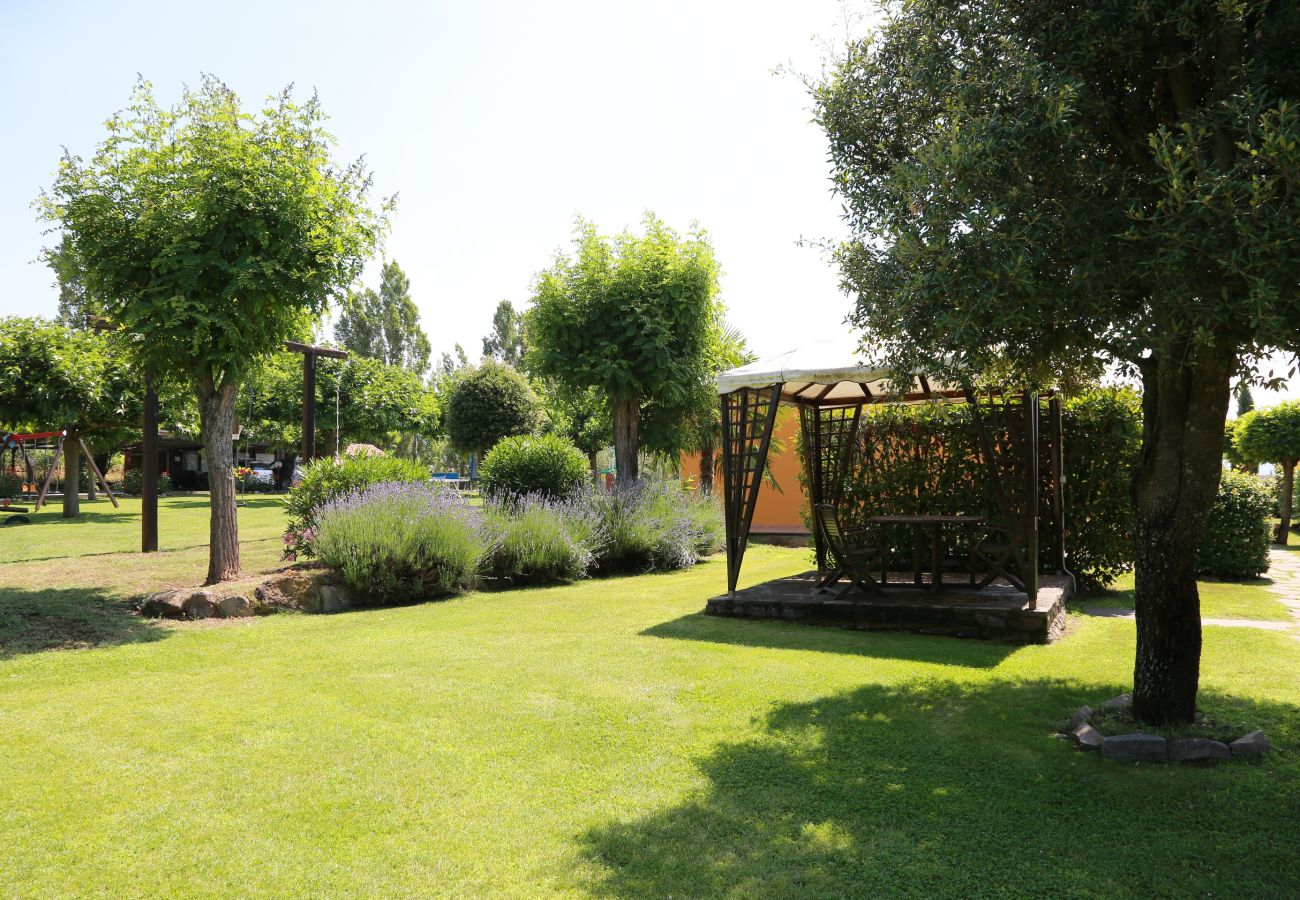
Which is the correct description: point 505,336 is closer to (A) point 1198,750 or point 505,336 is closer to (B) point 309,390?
(B) point 309,390

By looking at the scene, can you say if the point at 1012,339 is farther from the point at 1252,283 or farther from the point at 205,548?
the point at 205,548

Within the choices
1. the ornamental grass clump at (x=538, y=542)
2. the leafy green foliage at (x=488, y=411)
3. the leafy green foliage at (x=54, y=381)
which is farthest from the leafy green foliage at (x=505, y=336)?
the ornamental grass clump at (x=538, y=542)

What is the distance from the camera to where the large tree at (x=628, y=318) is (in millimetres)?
13914

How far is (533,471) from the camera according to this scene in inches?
527

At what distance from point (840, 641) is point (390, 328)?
1991 inches

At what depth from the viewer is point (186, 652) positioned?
647cm

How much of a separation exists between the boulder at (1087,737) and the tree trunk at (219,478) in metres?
8.11

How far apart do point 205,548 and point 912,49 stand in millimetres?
11898

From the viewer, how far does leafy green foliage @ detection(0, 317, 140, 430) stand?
1759 cm

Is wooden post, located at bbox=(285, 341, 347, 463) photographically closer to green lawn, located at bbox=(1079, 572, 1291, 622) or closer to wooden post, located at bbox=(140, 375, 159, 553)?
wooden post, located at bbox=(140, 375, 159, 553)

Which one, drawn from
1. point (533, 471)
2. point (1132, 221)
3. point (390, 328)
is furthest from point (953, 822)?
point (390, 328)

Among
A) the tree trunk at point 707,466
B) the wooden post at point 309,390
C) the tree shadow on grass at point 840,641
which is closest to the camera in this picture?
the tree shadow on grass at point 840,641

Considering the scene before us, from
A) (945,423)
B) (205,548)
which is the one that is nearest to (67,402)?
(205,548)

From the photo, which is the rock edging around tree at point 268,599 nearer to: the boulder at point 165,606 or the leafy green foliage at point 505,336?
the boulder at point 165,606
